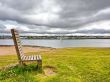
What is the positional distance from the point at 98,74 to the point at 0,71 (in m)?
5.59

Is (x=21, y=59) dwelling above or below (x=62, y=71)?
above

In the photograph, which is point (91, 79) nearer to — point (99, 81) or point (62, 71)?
point (99, 81)

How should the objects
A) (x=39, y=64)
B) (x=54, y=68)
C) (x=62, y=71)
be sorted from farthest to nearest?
(x=54, y=68) → (x=62, y=71) → (x=39, y=64)

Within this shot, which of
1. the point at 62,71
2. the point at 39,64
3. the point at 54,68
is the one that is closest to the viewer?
the point at 39,64

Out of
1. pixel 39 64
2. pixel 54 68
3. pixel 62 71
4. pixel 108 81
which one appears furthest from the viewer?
pixel 54 68

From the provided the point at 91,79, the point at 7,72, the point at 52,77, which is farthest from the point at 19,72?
the point at 91,79

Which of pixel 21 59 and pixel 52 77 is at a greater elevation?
pixel 21 59

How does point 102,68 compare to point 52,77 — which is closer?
point 52,77

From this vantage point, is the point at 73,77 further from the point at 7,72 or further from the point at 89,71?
the point at 7,72

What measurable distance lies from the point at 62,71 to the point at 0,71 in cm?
362

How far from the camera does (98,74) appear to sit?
45.1ft

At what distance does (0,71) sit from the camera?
43.4ft

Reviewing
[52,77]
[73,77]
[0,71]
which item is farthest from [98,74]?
[0,71]

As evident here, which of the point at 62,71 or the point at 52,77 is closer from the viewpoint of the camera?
the point at 52,77
